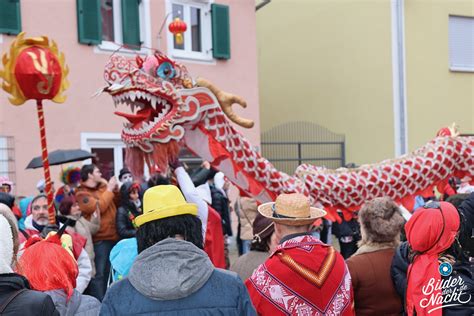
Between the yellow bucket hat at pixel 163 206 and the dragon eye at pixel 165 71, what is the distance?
2.70 m

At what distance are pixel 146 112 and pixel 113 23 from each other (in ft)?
16.1

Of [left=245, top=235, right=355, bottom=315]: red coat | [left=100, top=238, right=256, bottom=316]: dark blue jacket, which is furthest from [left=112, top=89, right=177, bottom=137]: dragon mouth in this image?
[left=100, top=238, right=256, bottom=316]: dark blue jacket

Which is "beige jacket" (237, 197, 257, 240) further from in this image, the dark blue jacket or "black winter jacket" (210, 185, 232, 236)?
the dark blue jacket

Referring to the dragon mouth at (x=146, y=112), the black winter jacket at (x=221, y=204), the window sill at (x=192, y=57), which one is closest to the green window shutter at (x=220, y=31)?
the window sill at (x=192, y=57)

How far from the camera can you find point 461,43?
1295 cm

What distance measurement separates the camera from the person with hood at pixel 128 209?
17.8ft

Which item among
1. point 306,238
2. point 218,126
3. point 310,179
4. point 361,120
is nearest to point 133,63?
point 218,126

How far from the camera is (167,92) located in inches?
179

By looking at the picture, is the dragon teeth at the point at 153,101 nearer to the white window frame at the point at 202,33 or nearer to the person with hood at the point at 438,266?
the person with hood at the point at 438,266

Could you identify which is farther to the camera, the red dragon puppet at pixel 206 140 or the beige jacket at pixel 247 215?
the beige jacket at pixel 247 215

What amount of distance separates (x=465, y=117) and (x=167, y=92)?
406 inches

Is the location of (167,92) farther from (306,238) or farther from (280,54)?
(280,54)

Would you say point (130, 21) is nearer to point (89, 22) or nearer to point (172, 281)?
point (89, 22)

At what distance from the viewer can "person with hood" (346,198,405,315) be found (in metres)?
2.85
